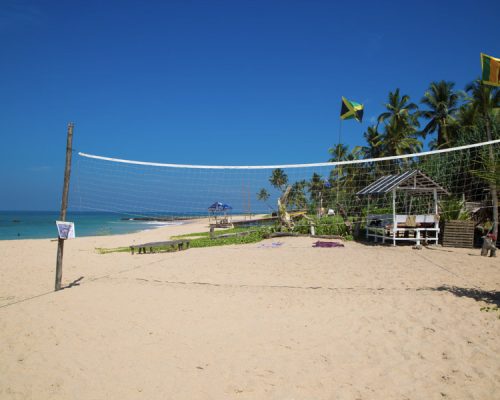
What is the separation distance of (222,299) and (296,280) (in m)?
1.79

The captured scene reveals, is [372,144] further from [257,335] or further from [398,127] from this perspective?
[257,335]

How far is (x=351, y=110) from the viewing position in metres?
14.2

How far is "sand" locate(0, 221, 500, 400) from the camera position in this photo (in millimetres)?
2914

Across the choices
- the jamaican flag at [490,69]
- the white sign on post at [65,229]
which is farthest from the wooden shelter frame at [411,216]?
the white sign on post at [65,229]

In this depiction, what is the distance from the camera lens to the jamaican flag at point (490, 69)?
5.91 metres

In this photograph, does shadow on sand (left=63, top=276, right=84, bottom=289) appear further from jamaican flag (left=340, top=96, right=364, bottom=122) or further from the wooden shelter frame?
jamaican flag (left=340, top=96, right=364, bottom=122)

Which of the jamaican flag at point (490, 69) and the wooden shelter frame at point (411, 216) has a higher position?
the jamaican flag at point (490, 69)

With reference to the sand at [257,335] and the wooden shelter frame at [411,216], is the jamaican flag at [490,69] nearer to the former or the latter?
the sand at [257,335]

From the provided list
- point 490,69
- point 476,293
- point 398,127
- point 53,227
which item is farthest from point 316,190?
point 53,227

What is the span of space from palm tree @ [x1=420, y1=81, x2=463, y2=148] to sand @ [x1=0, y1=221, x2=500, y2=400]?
1896cm

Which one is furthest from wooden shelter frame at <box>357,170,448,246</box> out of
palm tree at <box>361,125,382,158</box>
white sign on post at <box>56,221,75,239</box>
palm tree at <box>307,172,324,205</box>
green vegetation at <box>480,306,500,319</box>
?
palm tree at <box>361,125,382,158</box>

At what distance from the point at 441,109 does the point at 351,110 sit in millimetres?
13629

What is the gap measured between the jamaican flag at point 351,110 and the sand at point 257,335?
8.45 m

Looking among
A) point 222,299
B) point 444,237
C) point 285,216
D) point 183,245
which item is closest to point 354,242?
point 444,237
